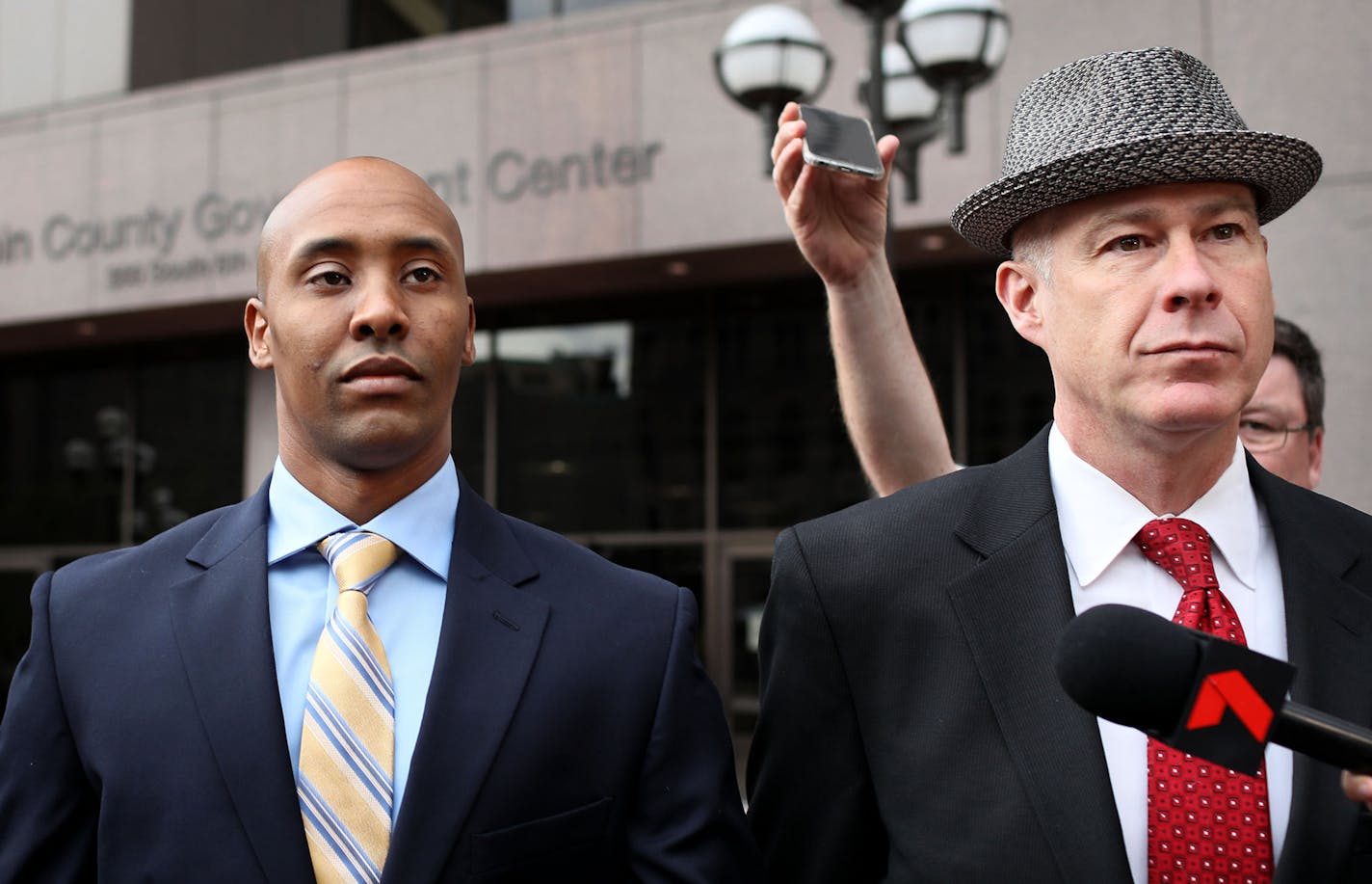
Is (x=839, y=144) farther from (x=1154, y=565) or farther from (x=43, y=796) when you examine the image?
(x=43, y=796)

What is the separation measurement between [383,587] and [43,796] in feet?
1.90

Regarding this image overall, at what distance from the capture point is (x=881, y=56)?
6.04 meters

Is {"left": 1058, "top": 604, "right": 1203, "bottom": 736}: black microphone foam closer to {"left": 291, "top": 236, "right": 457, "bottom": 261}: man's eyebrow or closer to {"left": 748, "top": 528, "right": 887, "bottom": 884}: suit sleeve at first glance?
{"left": 748, "top": 528, "right": 887, "bottom": 884}: suit sleeve

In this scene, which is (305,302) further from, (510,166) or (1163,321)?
(510,166)

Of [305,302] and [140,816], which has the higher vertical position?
[305,302]

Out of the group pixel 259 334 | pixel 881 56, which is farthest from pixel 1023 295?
pixel 881 56

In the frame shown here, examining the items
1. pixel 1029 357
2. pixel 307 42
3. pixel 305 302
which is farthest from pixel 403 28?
pixel 305 302

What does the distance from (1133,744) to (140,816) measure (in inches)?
58.8

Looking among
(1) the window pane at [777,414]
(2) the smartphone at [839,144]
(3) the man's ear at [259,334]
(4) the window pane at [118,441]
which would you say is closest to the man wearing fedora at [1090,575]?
(2) the smartphone at [839,144]

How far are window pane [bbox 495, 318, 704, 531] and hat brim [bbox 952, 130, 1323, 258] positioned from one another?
1077 centimetres

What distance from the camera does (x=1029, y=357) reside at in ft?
36.8

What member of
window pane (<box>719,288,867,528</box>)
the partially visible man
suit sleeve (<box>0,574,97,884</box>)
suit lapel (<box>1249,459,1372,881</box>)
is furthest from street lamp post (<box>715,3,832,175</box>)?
window pane (<box>719,288,867,528</box>)

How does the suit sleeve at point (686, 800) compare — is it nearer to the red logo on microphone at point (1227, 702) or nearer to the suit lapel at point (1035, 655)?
the suit lapel at point (1035, 655)

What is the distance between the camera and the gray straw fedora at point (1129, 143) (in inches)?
79.3
